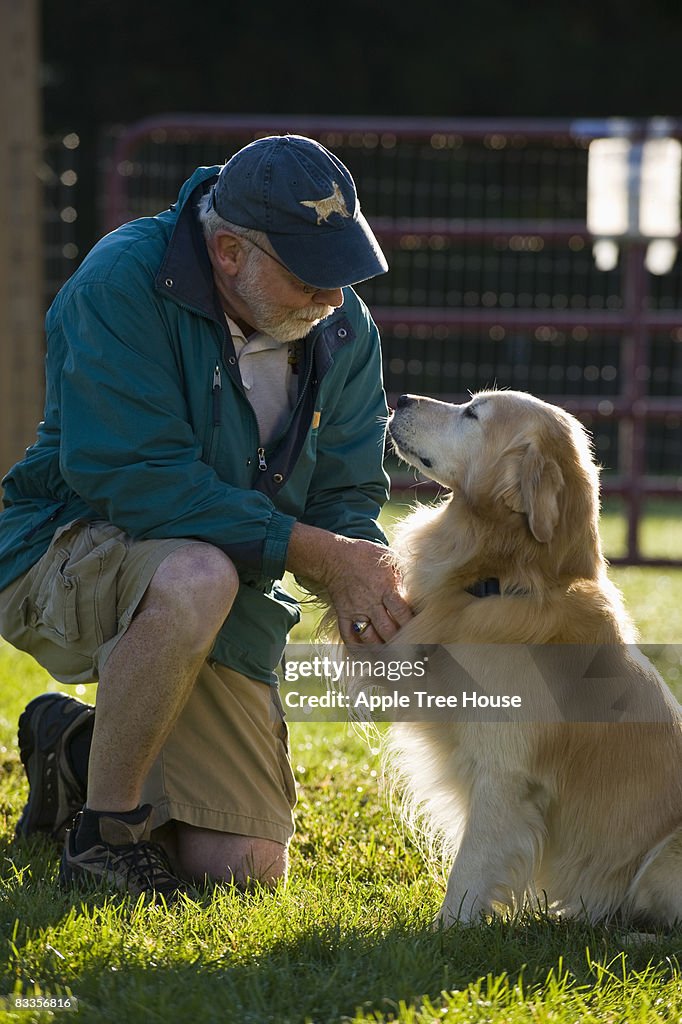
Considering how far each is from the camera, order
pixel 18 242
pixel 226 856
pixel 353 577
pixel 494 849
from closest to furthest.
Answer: pixel 494 849 < pixel 353 577 < pixel 226 856 < pixel 18 242

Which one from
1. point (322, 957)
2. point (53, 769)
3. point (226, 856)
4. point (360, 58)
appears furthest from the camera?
point (360, 58)

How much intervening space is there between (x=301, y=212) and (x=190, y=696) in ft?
3.85

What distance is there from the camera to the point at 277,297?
9.88 feet

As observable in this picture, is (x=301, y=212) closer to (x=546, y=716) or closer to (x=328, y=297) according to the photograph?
(x=328, y=297)

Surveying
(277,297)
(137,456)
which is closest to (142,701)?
(137,456)

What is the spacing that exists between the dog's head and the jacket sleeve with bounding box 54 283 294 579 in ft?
1.44

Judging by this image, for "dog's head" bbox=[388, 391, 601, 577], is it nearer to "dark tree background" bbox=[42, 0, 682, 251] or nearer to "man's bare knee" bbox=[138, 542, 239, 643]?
"man's bare knee" bbox=[138, 542, 239, 643]

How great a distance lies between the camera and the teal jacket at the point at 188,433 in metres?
2.87

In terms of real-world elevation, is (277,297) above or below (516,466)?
above

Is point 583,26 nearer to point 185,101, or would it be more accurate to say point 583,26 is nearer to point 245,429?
point 185,101

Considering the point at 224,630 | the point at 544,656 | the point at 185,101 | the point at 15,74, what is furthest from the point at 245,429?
the point at 185,101

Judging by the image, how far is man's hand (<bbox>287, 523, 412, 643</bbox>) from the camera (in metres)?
2.93

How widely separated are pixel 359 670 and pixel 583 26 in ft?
54.9

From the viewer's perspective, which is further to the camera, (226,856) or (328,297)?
(226,856)
